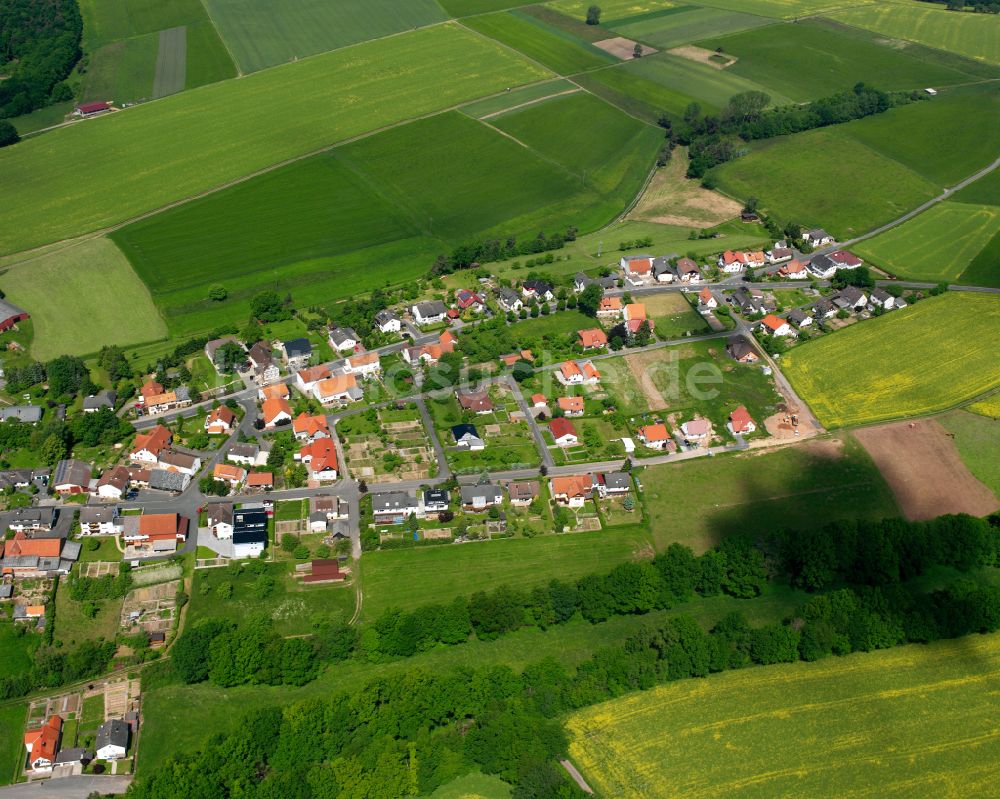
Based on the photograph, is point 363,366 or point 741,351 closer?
point 363,366

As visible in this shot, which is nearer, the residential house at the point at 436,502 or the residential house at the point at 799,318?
the residential house at the point at 436,502

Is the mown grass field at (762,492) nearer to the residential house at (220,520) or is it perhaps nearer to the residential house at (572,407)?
the residential house at (572,407)

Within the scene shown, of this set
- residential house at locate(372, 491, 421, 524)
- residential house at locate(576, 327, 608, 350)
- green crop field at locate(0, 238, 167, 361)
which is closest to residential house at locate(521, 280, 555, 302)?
residential house at locate(576, 327, 608, 350)

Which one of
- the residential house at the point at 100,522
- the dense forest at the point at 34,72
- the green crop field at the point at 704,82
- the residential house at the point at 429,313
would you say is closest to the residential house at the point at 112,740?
the residential house at the point at 100,522

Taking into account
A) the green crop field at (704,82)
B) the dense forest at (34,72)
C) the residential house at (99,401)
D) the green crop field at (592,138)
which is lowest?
the residential house at (99,401)

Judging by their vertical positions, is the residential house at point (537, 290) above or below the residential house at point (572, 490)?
above

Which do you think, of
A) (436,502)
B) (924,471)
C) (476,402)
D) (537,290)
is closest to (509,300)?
(537,290)

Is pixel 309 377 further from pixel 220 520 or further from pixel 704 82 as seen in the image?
pixel 704 82
